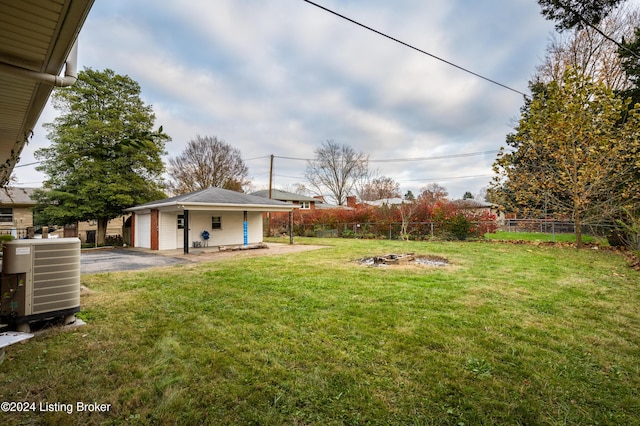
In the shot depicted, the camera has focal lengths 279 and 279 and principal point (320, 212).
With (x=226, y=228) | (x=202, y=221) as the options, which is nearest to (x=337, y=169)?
(x=226, y=228)

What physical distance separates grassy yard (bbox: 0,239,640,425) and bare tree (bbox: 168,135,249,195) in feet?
72.5

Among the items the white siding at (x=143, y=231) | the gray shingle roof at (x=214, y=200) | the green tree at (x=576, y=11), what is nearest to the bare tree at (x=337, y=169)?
the gray shingle roof at (x=214, y=200)

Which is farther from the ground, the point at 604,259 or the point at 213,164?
the point at 213,164

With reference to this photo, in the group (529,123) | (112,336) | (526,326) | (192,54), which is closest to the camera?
(112,336)

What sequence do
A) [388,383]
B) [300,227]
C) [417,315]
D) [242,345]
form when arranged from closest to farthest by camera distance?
1. [388,383]
2. [242,345]
3. [417,315]
4. [300,227]

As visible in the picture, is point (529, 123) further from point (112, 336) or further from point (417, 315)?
point (112, 336)

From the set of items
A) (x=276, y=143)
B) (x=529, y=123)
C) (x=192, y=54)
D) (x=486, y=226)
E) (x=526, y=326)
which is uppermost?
(x=276, y=143)

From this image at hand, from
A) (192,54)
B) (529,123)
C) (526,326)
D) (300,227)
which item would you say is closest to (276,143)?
(300,227)

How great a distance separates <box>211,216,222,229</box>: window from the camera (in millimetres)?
14995

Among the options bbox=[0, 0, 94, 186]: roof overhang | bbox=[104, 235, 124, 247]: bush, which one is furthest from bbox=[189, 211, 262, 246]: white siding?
bbox=[0, 0, 94, 186]: roof overhang

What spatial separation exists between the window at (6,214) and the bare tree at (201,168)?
10.9 metres

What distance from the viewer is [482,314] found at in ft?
12.9

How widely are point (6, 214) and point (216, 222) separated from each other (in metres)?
18.7

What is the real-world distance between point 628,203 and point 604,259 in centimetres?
424
